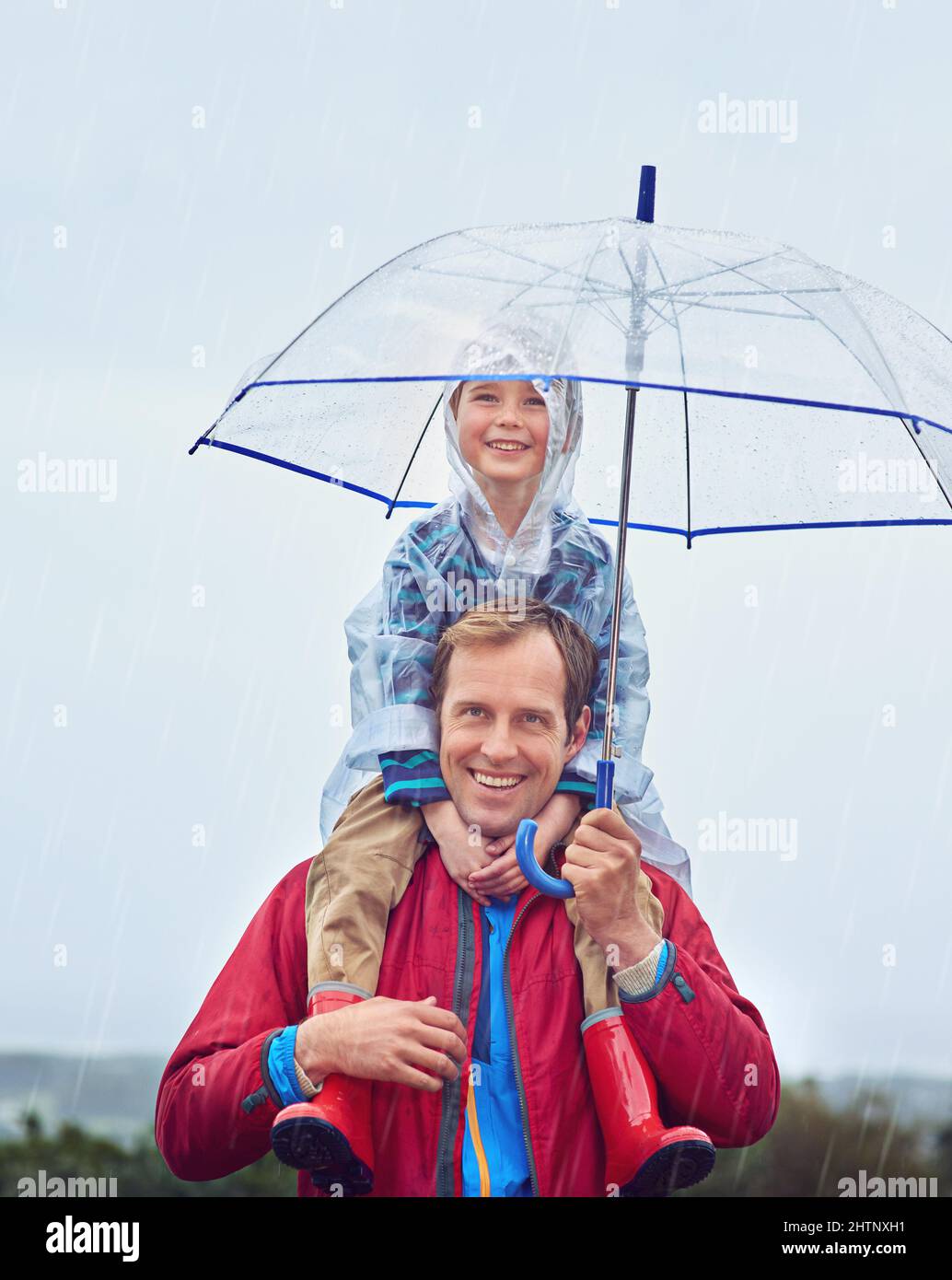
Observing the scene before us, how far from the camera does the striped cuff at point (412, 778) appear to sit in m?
4.25

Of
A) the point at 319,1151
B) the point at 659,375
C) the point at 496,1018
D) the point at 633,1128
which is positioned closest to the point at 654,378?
the point at 659,375

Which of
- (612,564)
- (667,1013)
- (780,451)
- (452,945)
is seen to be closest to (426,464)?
(612,564)

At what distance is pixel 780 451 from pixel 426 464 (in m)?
1.09

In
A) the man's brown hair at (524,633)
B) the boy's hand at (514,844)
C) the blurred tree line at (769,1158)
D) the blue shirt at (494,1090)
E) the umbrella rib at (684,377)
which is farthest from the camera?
the blurred tree line at (769,1158)

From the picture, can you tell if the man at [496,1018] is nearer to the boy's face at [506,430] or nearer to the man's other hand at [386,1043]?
the man's other hand at [386,1043]

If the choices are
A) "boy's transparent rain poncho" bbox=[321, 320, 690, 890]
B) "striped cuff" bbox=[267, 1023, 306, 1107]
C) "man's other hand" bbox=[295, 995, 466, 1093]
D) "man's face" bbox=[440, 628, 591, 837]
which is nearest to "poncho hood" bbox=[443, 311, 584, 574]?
"boy's transparent rain poncho" bbox=[321, 320, 690, 890]

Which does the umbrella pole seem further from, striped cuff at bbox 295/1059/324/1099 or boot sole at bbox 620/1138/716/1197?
striped cuff at bbox 295/1059/324/1099

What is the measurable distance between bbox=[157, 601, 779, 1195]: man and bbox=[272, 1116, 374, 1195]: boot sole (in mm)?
57

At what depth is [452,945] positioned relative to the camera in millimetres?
4188

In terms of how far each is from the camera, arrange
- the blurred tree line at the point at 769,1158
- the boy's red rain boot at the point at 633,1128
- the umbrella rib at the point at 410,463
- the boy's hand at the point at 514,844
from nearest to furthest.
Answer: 1. the boy's red rain boot at the point at 633,1128
2. the boy's hand at the point at 514,844
3. the umbrella rib at the point at 410,463
4. the blurred tree line at the point at 769,1158

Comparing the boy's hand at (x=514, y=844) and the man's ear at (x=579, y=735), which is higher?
the man's ear at (x=579, y=735)

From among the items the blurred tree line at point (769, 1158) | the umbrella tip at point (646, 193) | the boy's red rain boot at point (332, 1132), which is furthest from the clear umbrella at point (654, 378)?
the blurred tree line at point (769, 1158)

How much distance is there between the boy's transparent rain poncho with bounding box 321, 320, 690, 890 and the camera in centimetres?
436

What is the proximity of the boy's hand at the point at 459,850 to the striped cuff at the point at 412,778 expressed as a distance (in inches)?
2.5
